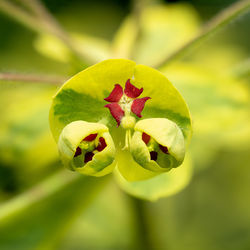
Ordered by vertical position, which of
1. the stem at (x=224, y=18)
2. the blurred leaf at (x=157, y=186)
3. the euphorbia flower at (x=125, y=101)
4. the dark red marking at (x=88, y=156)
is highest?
the stem at (x=224, y=18)

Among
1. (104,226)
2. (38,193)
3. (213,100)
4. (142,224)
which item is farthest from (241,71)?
(104,226)

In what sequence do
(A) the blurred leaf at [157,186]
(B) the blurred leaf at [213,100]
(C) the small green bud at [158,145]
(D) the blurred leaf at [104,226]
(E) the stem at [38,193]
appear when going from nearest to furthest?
(C) the small green bud at [158,145] < (A) the blurred leaf at [157,186] < (E) the stem at [38,193] < (B) the blurred leaf at [213,100] < (D) the blurred leaf at [104,226]

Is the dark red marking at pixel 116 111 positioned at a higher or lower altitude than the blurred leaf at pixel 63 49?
lower

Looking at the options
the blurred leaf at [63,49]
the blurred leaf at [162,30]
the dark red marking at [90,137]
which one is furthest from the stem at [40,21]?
the dark red marking at [90,137]

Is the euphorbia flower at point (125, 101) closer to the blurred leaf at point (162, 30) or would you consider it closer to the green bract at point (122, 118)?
the green bract at point (122, 118)

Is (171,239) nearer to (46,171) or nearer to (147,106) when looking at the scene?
(46,171)

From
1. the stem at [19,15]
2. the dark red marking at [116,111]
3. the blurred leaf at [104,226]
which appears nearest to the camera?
the dark red marking at [116,111]

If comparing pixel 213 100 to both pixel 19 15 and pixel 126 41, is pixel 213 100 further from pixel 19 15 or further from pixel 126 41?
pixel 19 15
